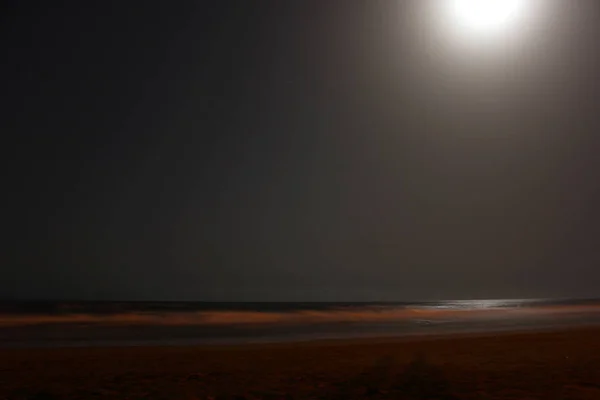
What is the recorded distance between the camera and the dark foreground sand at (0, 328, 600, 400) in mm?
9289

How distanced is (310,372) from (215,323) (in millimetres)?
11322

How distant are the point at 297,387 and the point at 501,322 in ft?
47.8

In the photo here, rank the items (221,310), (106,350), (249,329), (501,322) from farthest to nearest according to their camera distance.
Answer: (221,310), (501,322), (249,329), (106,350)

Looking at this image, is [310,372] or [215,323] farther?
[215,323]

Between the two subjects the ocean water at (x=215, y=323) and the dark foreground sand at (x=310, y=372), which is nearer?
the dark foreground sand at (x=310, y=372)

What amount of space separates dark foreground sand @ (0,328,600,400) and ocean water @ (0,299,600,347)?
A: 8.12 feet

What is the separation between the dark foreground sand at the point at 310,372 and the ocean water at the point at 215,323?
247 cm

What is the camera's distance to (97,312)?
2453cm

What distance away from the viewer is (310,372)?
10.9 m

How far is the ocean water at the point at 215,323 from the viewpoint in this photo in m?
16.2

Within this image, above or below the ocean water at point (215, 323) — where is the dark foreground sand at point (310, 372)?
below

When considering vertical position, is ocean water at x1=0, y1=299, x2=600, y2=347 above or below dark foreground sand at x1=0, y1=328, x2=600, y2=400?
above

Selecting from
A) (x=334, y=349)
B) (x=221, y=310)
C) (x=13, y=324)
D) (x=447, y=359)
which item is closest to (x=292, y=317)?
(x=221, y=310)

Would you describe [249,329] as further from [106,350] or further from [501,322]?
[501,322]
